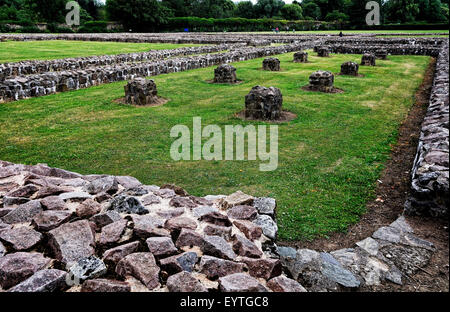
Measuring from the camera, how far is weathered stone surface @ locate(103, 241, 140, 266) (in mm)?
2760

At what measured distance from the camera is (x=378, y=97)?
1145 centimetres

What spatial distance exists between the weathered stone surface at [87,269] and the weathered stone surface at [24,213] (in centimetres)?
111

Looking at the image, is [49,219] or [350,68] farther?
[350,68]

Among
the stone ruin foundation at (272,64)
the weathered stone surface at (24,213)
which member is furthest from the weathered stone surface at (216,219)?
the stone ruin foundation at (272,64)

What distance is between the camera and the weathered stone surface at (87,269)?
2.53 metres

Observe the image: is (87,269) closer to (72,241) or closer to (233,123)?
(72,241)

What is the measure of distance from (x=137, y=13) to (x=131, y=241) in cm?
5583

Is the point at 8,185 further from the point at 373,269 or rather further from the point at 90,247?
the point at 373,269

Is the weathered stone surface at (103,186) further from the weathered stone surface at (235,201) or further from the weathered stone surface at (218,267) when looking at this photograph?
the weathered stone surface at (218,267)

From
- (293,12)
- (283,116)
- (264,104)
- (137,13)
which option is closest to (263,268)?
(264,104)

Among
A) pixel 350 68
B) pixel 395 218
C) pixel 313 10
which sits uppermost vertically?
pixel 313 10

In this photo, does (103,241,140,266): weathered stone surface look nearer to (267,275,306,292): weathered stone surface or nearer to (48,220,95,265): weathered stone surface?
(48,220,95,265): weathered stone surface

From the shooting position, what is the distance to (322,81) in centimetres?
1198
